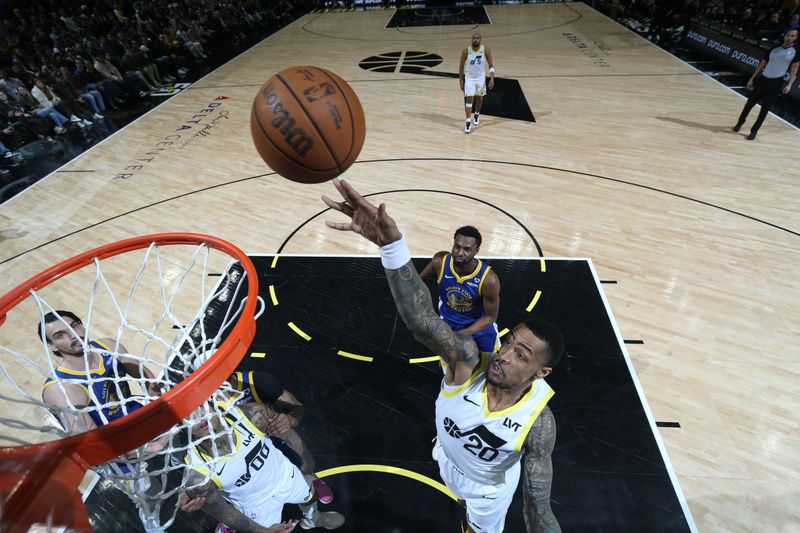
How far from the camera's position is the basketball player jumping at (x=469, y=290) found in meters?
2.87

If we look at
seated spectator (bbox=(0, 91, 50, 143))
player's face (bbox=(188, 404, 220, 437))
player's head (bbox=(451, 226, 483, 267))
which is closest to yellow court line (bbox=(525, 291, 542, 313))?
player's head (bbox=(451, 226, 483, 267))

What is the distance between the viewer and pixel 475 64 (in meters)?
7.09

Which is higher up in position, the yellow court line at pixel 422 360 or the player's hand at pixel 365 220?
the player's hand at pixel 365 220

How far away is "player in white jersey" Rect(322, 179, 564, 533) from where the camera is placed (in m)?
1.69

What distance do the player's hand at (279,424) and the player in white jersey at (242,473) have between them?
33 millimetres

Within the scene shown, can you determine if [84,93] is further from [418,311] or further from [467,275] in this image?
[418,311]

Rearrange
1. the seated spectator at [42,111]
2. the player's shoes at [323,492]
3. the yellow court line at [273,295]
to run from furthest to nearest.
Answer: the seated spectator at [42,111], the yellow court line at [273,295], the player's shoes at [323,492]

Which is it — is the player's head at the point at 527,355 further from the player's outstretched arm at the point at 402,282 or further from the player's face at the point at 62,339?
Answer: the player's face at the point at 62,339

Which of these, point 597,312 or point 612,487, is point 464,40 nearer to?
point 597,312

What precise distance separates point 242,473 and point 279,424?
0.33 metres

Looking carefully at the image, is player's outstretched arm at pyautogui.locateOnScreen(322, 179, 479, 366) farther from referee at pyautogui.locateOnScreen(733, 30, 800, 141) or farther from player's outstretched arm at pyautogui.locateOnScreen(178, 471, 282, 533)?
referee at pyautogui.locateOnScreen(733, 30, 800, 141)

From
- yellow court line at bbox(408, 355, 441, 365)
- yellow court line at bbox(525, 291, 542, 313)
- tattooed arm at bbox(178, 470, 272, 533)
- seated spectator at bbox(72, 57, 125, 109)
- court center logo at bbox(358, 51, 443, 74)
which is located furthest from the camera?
court center logo at bbox(358, 51, 443, 74)

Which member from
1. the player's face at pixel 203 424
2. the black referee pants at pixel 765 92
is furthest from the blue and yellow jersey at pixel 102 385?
the black referee pants at pixel 765 92

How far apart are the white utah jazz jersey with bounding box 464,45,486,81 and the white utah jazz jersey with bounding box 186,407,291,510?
6.75 m
